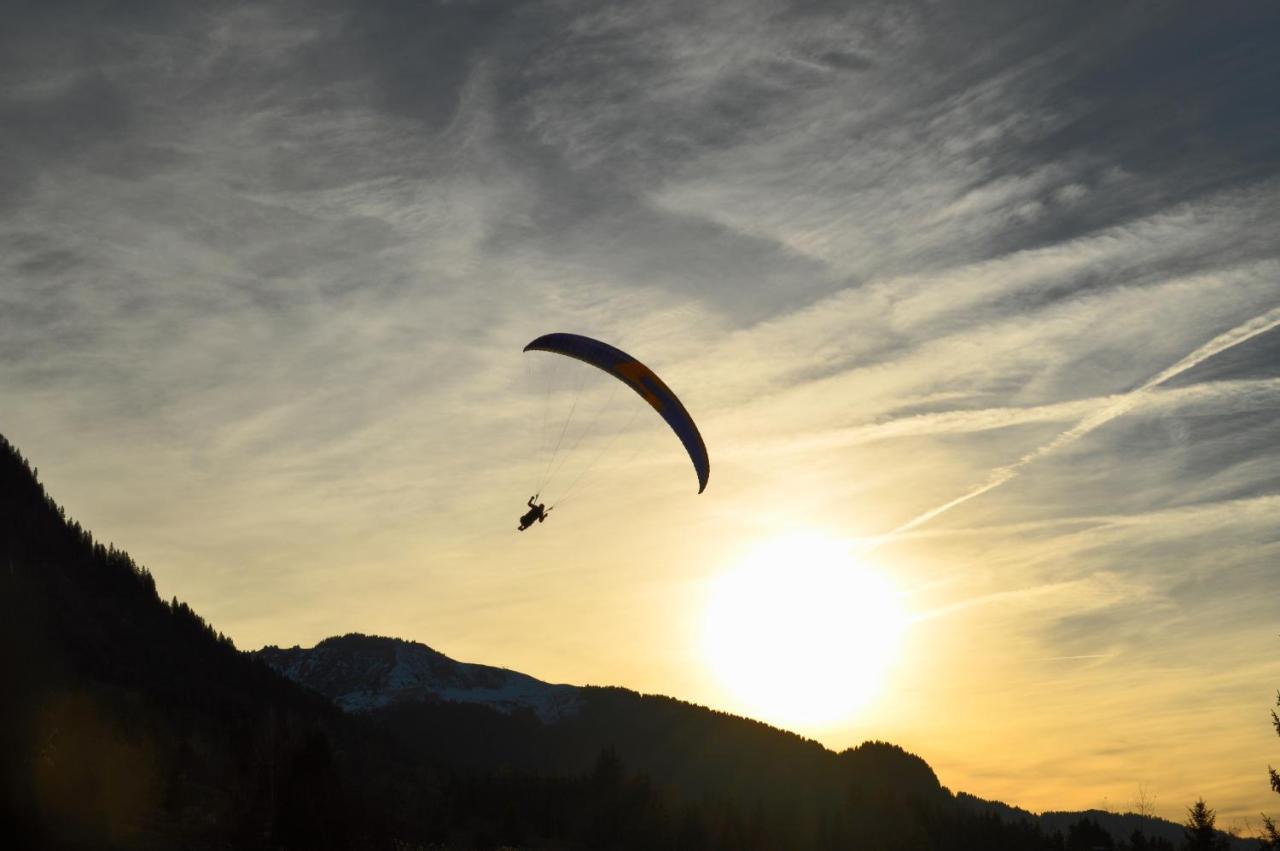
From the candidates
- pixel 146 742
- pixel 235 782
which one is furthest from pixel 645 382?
pixel 146 742

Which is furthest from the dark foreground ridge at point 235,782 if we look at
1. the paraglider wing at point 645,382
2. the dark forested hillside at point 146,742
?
the paraglider wing at point 645,382

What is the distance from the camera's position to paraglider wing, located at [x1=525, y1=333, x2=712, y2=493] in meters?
54.2

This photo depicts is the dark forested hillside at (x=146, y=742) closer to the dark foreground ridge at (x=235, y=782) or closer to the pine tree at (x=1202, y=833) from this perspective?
the dark foreground ridge at (x=235, y=782)

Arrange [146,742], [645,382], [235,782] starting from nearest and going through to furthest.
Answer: [645,382]
[235,782]
[146,742]

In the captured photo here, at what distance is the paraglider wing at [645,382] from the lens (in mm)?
54156

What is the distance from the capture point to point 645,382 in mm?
54156

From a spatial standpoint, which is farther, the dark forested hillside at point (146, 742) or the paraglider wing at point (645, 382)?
the dark forested hillside at point (146, 742)

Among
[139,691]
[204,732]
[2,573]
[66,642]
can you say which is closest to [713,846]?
[204,732]

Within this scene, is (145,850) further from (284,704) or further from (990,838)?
(990,838)

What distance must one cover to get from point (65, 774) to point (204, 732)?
224 feet

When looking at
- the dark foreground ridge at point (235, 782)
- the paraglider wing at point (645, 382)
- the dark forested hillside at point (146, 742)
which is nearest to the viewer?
the paraglider wing at point (645, 382)

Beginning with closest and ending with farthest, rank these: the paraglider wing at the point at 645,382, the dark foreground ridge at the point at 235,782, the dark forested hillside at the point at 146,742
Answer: the paraglider wing at the point at 645,382, the dark forested hillside at the point at 146,742, the dark foreground ridge at the point at 235,782

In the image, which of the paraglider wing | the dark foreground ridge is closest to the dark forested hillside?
the dark foreground ridge

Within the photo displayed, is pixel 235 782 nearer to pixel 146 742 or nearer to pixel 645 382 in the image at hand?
pixel 146 742
